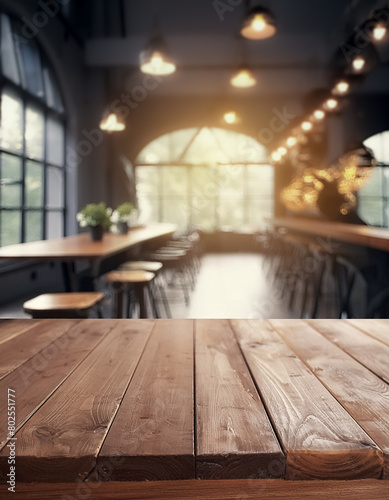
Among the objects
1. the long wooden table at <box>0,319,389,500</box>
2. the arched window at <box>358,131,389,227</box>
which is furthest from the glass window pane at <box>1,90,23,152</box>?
the arched window at <box>358,131,389,227</box>

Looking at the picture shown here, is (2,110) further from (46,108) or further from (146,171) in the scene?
(146,171)

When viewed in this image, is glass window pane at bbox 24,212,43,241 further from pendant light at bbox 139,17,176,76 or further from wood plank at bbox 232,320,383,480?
wood plank at bbox 232,320,383,480

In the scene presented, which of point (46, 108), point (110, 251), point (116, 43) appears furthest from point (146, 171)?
point (110, 251)

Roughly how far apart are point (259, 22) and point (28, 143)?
142 inches

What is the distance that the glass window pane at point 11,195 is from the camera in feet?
18.5

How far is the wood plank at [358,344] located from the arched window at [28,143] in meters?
5.04

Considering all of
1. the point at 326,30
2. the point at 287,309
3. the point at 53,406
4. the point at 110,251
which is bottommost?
the point at 287,309

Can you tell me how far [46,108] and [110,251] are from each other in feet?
16.1

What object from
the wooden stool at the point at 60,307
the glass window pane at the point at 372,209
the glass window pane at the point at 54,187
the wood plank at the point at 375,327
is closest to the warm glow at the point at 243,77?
the glass window pane at the point at 54,187

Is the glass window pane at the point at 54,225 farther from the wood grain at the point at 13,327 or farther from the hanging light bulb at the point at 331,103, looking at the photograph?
the wood grain at the point at 13,327

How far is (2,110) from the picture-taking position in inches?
221

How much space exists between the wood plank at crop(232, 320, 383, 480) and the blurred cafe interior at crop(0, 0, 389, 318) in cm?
160

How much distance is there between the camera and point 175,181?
12.1 meters

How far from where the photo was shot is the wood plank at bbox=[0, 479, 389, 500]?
73 centimetres
